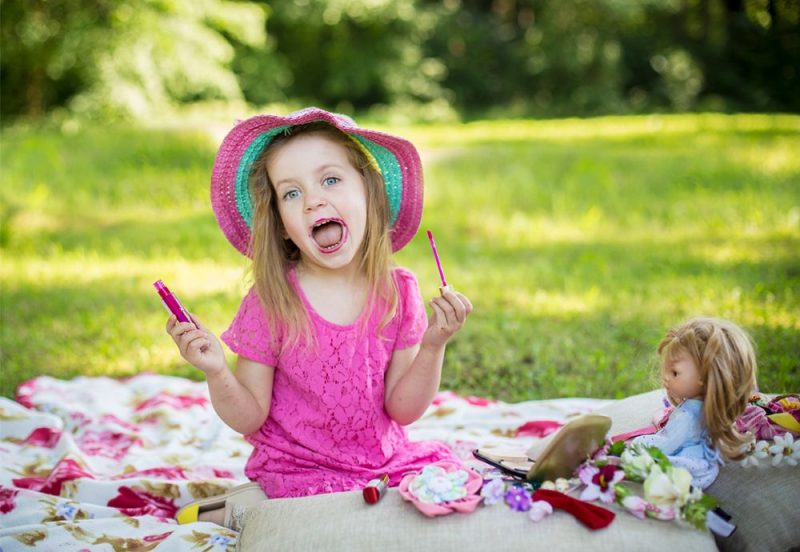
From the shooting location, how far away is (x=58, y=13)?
1162cm

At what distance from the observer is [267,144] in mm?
2447

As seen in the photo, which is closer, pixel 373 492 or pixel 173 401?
pixel 373 492

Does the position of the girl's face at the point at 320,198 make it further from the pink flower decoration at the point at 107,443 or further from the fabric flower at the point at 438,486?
the pink flower decoration at the point at 107,443

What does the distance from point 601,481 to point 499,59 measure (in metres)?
15.9

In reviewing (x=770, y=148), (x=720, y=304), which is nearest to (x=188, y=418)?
(x=720, y=304)

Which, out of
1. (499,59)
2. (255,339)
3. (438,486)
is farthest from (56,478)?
(499,59)

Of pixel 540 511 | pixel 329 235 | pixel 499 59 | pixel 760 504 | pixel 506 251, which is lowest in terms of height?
pixel 760 504

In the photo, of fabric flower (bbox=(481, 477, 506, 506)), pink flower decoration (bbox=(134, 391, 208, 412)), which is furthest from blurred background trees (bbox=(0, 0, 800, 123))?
fabric flower (bbox=(481, 477, 506, 506))

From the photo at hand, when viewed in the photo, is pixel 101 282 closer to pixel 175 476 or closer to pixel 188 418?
pixel 188 418

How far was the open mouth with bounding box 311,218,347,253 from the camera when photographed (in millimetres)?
2295

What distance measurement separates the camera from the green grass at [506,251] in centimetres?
405

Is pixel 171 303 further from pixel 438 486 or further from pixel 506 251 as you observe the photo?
pixel 506 251

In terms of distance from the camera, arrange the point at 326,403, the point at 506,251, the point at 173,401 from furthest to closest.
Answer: the point at 506,251 → the point at 173,401 → the point at 326,403

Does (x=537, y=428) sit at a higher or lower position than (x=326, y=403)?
lower
